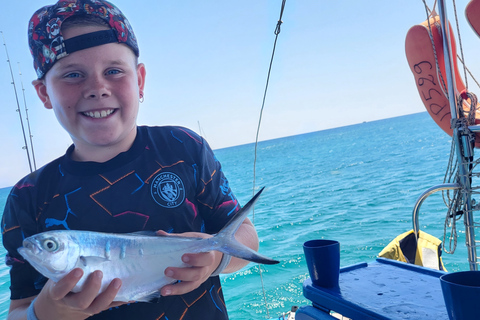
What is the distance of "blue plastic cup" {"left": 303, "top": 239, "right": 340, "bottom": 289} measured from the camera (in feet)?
4.77

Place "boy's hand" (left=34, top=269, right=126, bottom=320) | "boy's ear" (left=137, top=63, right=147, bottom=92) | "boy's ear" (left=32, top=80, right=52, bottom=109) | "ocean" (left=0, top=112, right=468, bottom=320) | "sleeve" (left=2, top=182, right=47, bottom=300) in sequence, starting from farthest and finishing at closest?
"ocean" (left=0, top=112, right=468, bottom=320), "boy's ear" (left=137, top=63, right=147, bottom=92), "boy's ear" (left=32, top=80, right=52, bottom=109), "sleeve" (left=2, top=182, right=47, bottom=300), "boy's hand" (left=34, top=269, right=126, bottom=320)

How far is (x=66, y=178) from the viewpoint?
51.6 inches

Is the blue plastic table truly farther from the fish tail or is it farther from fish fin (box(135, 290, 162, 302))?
fish fin (box(135, 290, 162, 302))

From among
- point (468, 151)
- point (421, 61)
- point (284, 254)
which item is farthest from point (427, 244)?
point (284, 254)

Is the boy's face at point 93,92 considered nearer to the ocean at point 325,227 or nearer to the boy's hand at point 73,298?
the boy's hand at point 73,298

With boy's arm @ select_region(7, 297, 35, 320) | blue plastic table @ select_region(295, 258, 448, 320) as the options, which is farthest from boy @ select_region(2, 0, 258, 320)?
blue plastic table @ select_region(295, 258, 448, 320)

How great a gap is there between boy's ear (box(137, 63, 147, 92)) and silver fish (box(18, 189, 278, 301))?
0.65 m

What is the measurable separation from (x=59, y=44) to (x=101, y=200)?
566mm

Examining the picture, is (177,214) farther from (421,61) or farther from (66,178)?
(421,61)

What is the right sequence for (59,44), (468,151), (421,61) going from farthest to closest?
(421,61) → (468,151) → (59,44)

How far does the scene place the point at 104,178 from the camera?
1.30 metres

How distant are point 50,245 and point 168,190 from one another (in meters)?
0.47

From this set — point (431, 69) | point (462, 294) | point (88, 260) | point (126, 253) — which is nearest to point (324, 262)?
point (462, 294)

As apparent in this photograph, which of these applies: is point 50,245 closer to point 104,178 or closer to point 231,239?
point 104,178
